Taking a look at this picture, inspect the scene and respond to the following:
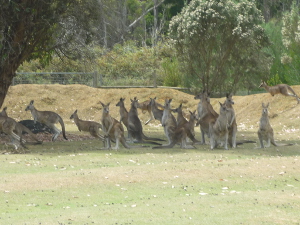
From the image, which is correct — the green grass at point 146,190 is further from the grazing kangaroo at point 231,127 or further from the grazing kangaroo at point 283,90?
the grazing kangaroo at point 283,90

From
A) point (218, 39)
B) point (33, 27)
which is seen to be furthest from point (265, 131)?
point (218, 39)

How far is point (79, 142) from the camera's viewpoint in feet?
65.4

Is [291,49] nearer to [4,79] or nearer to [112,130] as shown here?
[4,79]

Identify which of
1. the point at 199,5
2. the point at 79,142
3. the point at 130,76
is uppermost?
the point at 199,5

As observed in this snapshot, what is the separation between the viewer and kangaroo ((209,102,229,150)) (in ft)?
56.5

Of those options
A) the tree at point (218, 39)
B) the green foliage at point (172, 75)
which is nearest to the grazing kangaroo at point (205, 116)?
the tree at point (218, 39)

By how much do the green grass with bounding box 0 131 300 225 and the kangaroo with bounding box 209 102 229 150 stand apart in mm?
1723

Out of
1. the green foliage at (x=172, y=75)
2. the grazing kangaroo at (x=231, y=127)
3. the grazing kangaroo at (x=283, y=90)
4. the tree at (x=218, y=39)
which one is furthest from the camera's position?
the green foliage at (x=172, y=75)

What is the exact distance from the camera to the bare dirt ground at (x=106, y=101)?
2748 centimetres

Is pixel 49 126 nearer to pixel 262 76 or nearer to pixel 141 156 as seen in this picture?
pixel 141 156

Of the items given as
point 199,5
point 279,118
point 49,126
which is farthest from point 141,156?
point 199,5

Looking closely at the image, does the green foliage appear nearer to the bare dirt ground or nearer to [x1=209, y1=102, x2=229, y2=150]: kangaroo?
the bare dirt ground

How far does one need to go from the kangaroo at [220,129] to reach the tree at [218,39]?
13.1 m

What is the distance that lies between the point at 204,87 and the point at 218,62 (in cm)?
151
